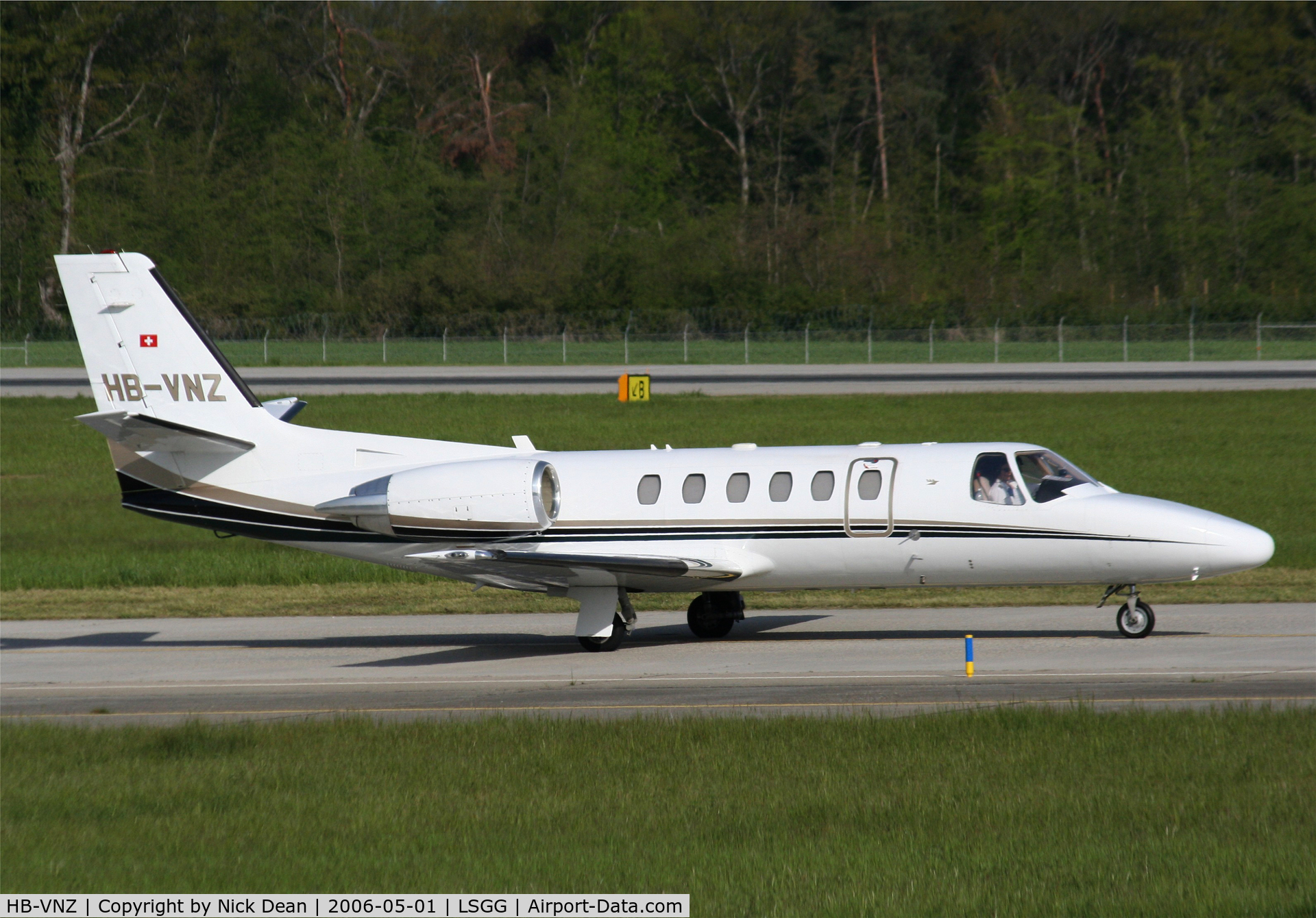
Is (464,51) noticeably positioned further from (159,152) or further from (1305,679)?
(1305,679)

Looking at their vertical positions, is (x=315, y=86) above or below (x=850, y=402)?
above

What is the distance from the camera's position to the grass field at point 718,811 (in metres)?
8.33

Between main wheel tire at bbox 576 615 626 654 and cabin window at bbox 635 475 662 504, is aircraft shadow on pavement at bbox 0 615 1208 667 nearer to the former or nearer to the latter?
main wheel tire at bbox 576 615 626 654

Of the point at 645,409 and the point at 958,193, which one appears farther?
the point at 958,193

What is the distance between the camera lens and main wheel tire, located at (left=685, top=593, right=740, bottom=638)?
20484 millimetres

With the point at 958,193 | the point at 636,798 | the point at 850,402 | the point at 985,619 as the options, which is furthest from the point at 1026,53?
the point at 636,798

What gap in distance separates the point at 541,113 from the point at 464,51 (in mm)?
7406

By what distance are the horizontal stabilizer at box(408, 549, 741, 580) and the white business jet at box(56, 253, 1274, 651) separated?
30 millimetres

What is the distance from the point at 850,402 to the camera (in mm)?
48969

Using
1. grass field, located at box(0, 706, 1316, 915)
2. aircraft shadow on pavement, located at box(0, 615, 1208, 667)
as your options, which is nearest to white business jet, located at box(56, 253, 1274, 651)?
aircraft shadow on pavement, located at box(0, 615, 1208, 667)

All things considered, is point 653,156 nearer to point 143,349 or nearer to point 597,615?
point 143,349

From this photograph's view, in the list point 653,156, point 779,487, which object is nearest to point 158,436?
point 779,487

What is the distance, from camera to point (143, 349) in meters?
21.1

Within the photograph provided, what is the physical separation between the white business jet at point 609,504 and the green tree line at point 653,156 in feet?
187
